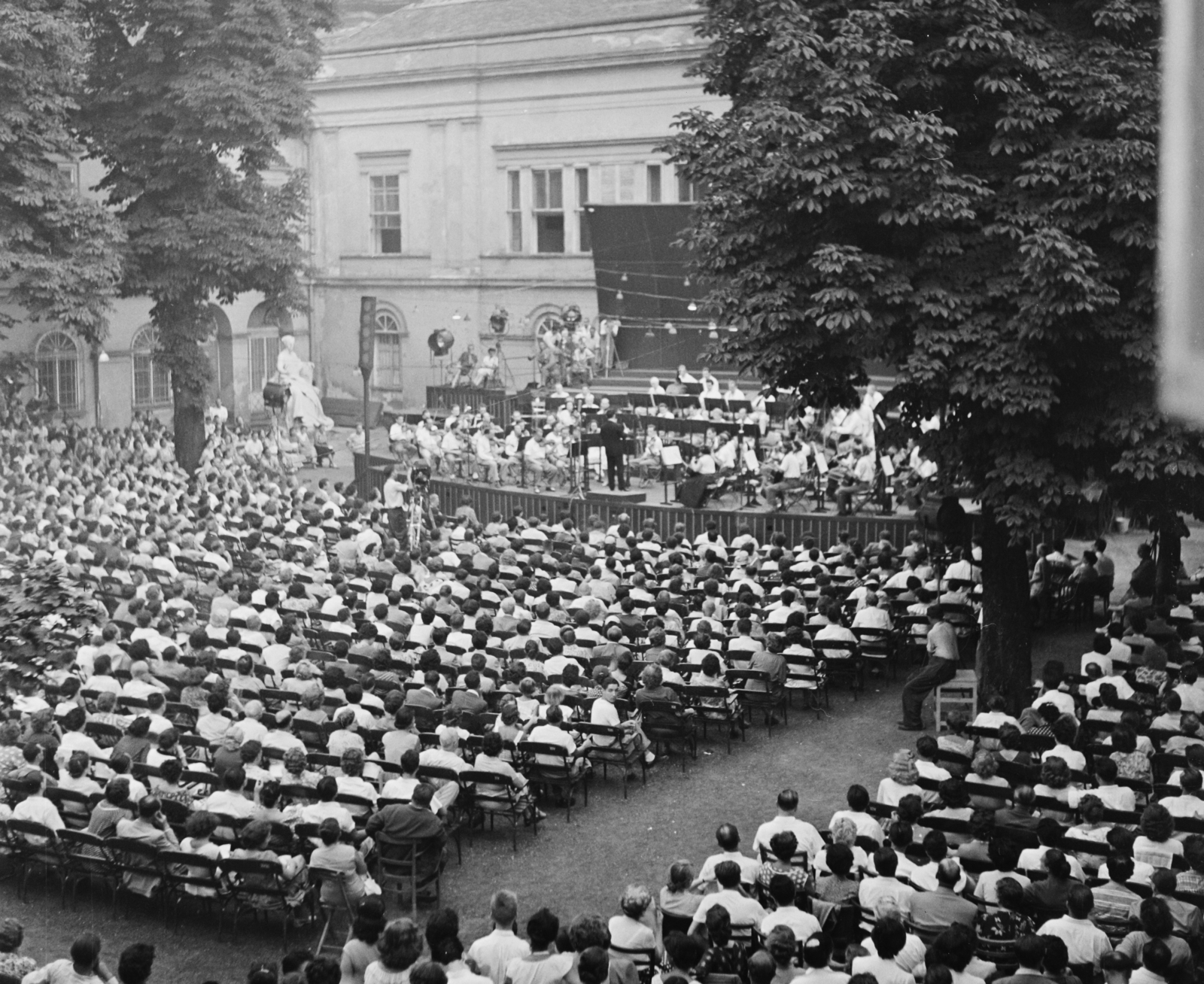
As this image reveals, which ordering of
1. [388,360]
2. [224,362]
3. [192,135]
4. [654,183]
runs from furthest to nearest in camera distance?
[388,360] < [224,362] < [654,183] < [192,135]

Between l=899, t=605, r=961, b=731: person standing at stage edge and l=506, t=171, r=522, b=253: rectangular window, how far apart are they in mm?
30700

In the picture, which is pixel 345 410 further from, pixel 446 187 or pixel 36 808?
pixel 36 808

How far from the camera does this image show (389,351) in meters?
47.5

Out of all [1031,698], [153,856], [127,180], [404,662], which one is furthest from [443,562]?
[127,180]

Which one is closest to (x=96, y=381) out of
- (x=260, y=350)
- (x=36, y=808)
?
(x=260, y=350)

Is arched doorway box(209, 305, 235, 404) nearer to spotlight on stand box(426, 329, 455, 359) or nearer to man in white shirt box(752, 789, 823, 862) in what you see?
spotlight on stand box(426, 329, 455, 359)

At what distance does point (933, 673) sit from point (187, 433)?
22342mm

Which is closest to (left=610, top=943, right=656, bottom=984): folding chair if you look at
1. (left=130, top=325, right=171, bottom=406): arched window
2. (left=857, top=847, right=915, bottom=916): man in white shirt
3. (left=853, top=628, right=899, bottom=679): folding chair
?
(left=857, top=847, right=915, bottom=916): man in white shirt

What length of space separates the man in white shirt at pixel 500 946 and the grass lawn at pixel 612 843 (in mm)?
2203

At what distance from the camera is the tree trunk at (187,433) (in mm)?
33438

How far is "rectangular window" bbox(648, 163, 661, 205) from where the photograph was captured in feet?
136

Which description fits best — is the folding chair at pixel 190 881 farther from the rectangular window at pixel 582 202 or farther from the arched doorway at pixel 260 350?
the arched doorway at pixel 260 350

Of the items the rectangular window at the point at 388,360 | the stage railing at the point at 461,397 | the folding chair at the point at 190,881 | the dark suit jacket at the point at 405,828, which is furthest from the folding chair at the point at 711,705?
the rectangular window at the point at 388,360

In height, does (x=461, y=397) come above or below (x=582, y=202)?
below
